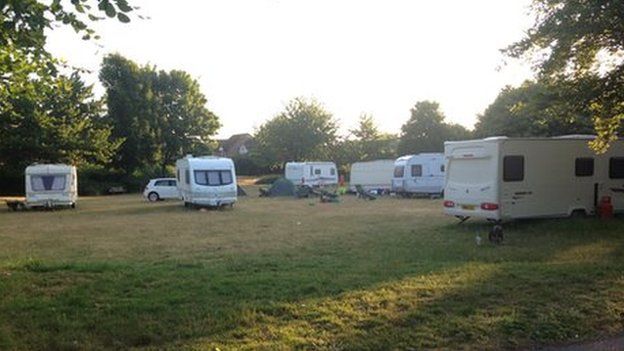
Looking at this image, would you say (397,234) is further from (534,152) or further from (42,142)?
(42,142)

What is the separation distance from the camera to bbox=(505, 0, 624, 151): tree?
1323 cm

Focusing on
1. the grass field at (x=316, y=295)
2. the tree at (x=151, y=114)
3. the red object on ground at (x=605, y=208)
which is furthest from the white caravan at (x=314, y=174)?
the grass field at (x=316, y=295)

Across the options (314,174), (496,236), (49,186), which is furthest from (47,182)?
(496,236)

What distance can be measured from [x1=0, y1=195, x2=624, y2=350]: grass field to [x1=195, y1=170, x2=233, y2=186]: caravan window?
1419cm

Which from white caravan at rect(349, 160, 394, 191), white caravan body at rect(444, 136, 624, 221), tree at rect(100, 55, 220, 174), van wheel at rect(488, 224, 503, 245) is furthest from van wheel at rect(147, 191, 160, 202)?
van wheel at rect(488, 224, 503, 245)

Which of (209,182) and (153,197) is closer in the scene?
(209,182)

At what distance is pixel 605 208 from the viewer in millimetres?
17797

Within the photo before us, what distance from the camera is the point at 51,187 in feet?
103

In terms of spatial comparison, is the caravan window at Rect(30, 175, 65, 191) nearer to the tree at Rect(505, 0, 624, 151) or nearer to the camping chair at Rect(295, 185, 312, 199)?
the camping chair at Rect(295, 185, 312, 199)

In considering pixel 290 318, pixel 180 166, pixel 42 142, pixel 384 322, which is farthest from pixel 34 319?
pixel 42 142

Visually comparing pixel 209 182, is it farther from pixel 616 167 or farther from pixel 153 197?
pixel 616 167

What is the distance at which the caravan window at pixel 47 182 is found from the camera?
3100 cm

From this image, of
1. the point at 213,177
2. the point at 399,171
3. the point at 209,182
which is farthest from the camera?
the point at 399,171

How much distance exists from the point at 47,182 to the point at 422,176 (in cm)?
2035
